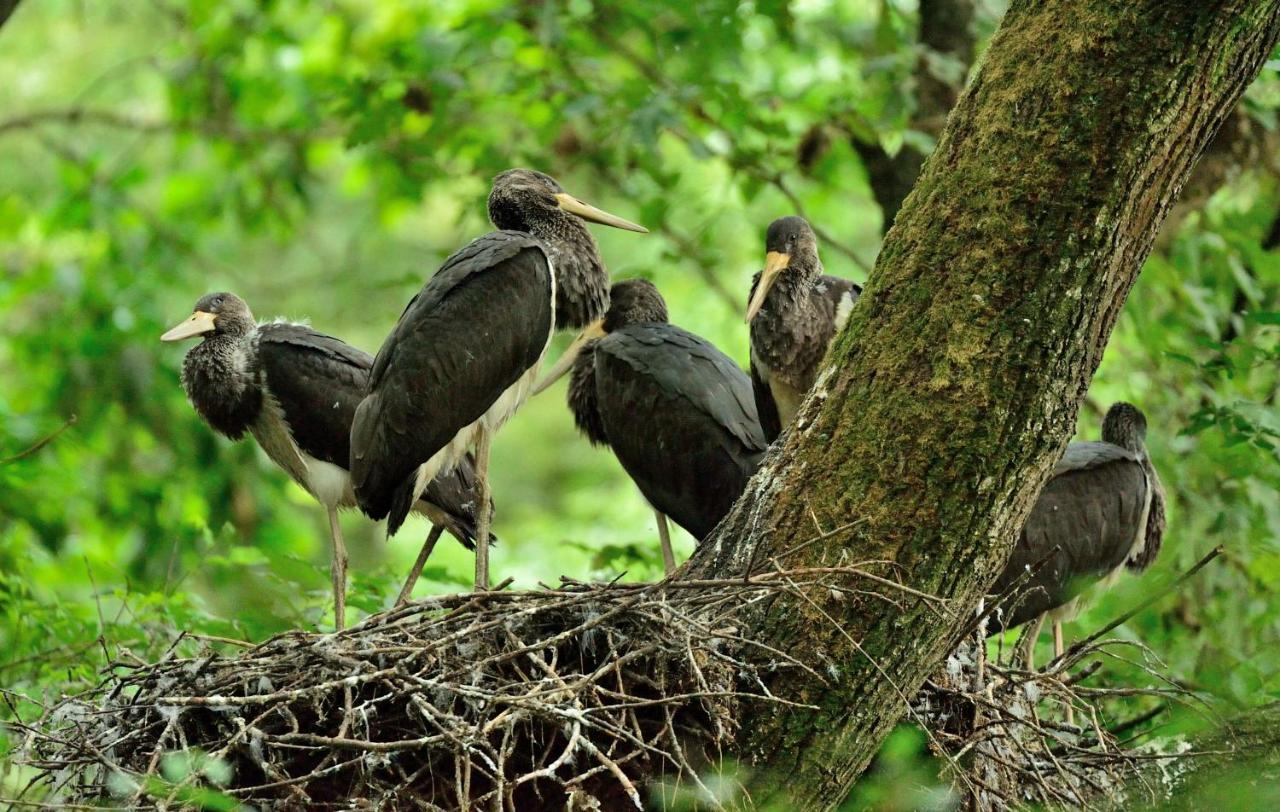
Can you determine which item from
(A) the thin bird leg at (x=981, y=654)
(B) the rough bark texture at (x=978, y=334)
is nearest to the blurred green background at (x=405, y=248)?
(A) the thin bird leg at (x=981, y=654)

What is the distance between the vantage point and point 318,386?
5.18 metres

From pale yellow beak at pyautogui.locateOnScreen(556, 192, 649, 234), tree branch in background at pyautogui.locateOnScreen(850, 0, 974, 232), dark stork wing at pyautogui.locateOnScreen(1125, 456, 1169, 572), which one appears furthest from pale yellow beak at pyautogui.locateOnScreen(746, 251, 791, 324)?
dark stork wing at pyautogui.locateOnScreen(1125, 456, 1169, 572)

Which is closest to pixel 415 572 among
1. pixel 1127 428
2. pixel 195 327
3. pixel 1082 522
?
pixel 195 327

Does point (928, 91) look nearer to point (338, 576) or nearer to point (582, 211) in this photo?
point (582, 211)

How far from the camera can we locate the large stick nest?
9.60 ft

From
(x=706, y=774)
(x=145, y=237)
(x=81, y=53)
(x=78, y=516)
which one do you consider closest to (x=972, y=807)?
(x=706, y=774)

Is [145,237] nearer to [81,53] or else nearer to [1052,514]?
[81,53]

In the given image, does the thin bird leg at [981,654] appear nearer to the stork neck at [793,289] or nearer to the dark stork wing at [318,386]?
the stork neck at [793,289]

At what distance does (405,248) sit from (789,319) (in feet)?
19.3

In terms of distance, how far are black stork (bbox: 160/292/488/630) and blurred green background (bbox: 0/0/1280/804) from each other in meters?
0.29

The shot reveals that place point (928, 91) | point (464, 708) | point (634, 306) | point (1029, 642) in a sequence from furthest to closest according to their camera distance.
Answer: point (928, 91), point (634, 306), point (1029, 642), point (464, 708)

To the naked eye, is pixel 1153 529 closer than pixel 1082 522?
No

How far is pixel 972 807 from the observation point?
3.41 m

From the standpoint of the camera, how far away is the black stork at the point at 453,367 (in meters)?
4.65
